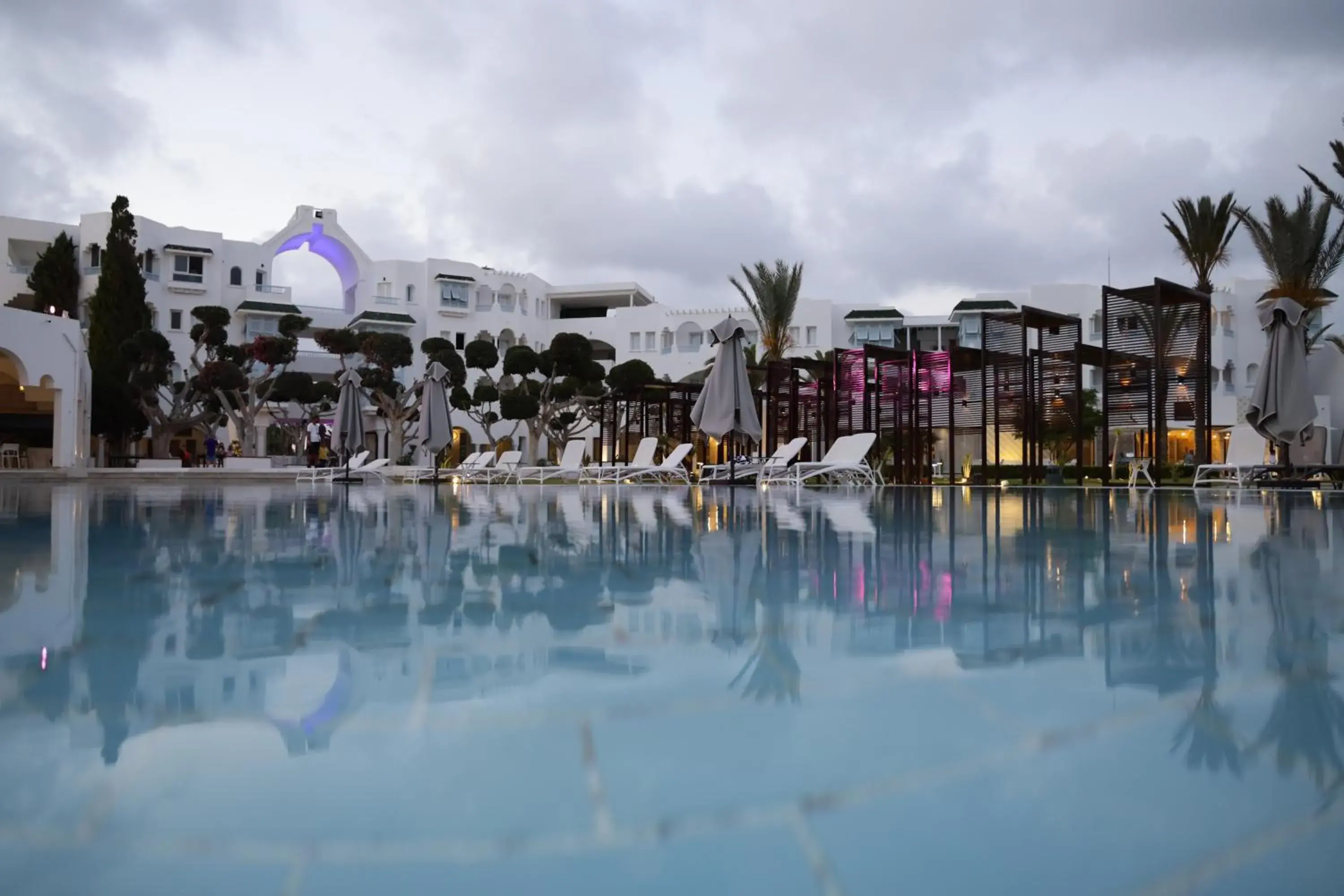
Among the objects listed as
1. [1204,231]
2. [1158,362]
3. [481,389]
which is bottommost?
[1158,362]

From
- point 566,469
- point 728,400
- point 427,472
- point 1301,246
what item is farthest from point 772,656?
point 1301,246

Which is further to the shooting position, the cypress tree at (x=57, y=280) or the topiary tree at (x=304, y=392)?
the cypress tree at (x=57, y=280)

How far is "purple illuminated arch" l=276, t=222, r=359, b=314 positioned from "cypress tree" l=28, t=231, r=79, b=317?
404 inches

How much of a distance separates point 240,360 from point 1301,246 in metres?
32.6

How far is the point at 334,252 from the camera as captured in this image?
49844mm

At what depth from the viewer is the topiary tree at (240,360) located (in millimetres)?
31125

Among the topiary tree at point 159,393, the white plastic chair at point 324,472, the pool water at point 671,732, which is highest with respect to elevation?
the topiary tree at point 159,393

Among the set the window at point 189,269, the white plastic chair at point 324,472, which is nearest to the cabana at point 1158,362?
the white plastic chair at point 324,472

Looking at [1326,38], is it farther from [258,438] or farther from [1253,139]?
[258,438]

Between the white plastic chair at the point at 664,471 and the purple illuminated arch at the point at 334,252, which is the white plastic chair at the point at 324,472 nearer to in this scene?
the white plastic chair at the point at 664,471

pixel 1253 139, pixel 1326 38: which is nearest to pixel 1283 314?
pixel 1326 38

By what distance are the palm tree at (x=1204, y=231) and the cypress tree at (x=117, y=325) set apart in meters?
31.5

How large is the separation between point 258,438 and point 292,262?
46884 mm

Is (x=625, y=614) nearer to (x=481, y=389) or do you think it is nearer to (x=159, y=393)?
(x=481, y=389)
